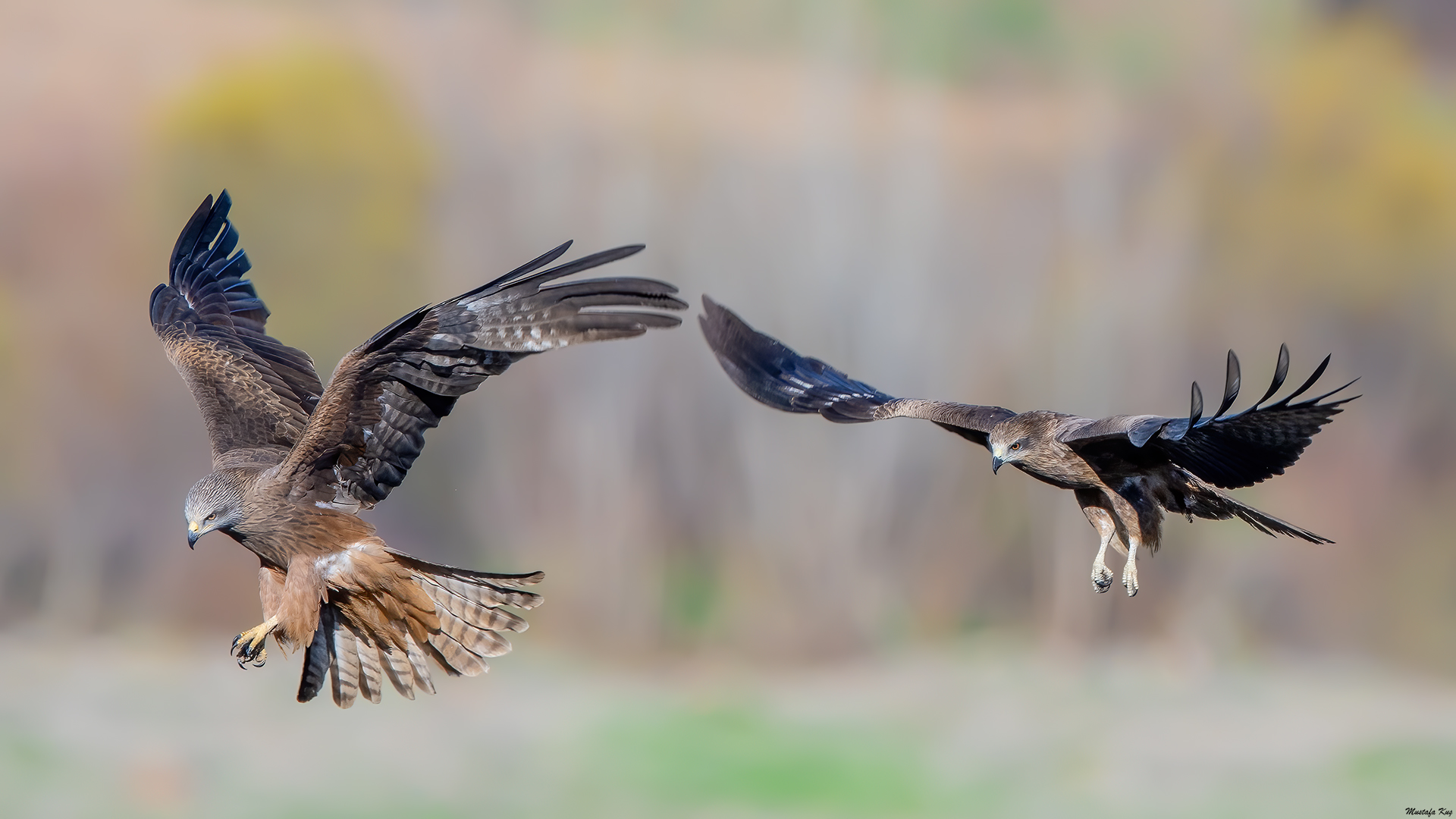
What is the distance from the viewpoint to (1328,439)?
26141mm

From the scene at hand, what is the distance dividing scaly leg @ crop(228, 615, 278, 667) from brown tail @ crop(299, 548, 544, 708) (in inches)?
21.1

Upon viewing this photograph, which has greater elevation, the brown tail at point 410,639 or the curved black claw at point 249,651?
the brown tail at point 410,639

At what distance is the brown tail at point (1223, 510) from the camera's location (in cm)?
696

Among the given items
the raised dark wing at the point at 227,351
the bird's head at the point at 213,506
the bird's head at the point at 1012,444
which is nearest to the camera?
the bird's head at the point at 213,506

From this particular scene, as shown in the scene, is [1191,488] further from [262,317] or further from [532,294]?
[262,317]

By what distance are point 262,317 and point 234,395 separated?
51.3 inches

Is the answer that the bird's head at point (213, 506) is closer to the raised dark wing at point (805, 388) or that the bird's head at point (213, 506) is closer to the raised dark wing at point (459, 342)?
the raised dark wing at point (459, 342)

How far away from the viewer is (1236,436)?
21.1 ft

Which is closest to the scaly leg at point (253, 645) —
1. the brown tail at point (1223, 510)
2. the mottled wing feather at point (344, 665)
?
the mottled wing feather at point (344, 665)

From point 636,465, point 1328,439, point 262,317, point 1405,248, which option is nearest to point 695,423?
point 636,465

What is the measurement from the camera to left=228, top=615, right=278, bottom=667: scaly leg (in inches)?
270

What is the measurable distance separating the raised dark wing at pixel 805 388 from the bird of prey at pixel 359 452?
2049 mm

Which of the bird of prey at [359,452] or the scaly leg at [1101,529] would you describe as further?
the scaly leg at [1101,529]

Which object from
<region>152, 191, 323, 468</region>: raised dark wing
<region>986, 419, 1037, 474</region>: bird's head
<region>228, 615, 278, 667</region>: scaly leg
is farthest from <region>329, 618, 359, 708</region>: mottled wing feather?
<region>986, 419, 1037, 474</region>: bird's head
